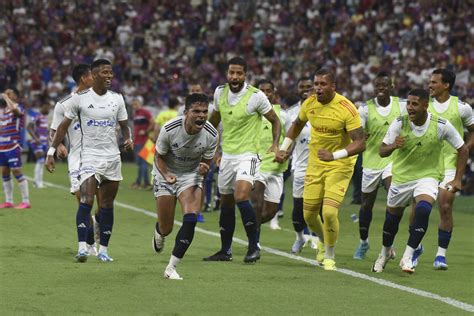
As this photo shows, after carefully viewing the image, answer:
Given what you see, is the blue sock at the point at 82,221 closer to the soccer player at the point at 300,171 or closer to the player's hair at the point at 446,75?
the soccer player at the point at 300,171

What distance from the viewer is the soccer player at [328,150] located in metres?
13.7

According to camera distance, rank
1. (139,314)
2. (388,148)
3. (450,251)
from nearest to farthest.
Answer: (139,314), (388,148), (450,251)

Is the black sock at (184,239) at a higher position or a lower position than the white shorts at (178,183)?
lower

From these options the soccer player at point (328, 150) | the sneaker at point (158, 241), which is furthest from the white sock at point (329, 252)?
the sneaker at point (158, 241)

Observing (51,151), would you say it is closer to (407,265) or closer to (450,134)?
(407,265)

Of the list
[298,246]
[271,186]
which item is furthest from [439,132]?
[271,186]

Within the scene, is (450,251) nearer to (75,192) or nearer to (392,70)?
(75,192)

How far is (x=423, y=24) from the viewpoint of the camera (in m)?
40.4

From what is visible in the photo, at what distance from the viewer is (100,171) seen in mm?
14172

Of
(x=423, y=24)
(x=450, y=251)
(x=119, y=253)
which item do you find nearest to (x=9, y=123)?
(x=119, y=253)

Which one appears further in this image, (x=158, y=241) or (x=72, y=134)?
(x=72, y=134)

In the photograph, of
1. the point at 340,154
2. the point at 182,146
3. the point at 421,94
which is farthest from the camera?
the point at 340,154

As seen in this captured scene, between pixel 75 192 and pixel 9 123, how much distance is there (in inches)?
293

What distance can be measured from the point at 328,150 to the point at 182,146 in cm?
191
